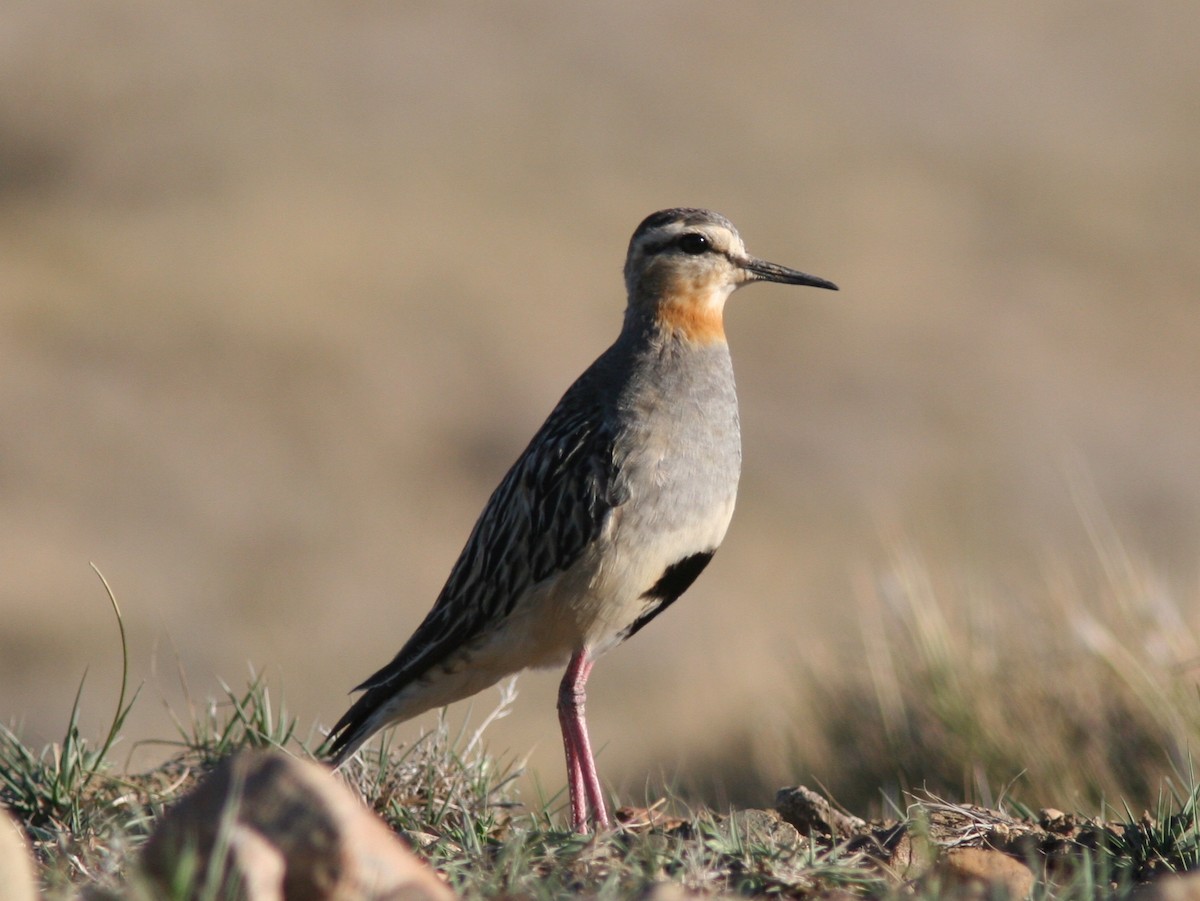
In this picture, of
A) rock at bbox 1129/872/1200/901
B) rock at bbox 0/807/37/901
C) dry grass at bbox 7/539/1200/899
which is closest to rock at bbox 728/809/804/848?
dry grass at bbox 7/539/1200/899

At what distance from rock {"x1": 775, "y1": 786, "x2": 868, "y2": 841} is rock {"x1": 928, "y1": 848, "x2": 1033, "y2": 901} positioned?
55cm

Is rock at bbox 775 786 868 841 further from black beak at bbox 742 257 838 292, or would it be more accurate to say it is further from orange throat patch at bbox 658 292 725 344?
black beak at bbox 742 257 838 292

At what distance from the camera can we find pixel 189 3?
3656 cm

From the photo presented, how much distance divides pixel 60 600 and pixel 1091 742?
16.1 metres

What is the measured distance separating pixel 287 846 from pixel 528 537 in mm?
2846

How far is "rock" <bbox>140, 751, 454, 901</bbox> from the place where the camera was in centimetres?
367

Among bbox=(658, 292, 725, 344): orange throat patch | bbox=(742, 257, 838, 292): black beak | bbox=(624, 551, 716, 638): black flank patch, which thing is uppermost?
bbox=(742, 257, 838, 292): black beak

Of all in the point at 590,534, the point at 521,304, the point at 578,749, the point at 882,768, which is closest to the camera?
the point at 590,534

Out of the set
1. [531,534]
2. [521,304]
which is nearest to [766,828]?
[531,534]

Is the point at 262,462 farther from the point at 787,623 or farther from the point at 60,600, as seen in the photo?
the point at 787,623

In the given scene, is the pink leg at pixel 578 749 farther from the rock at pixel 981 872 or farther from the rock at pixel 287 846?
the rock at pixel 287 846

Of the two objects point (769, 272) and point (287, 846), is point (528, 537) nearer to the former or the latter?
point (769, 272)

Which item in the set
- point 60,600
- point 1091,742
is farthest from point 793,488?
point 1091,742

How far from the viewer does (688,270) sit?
6957 mm
